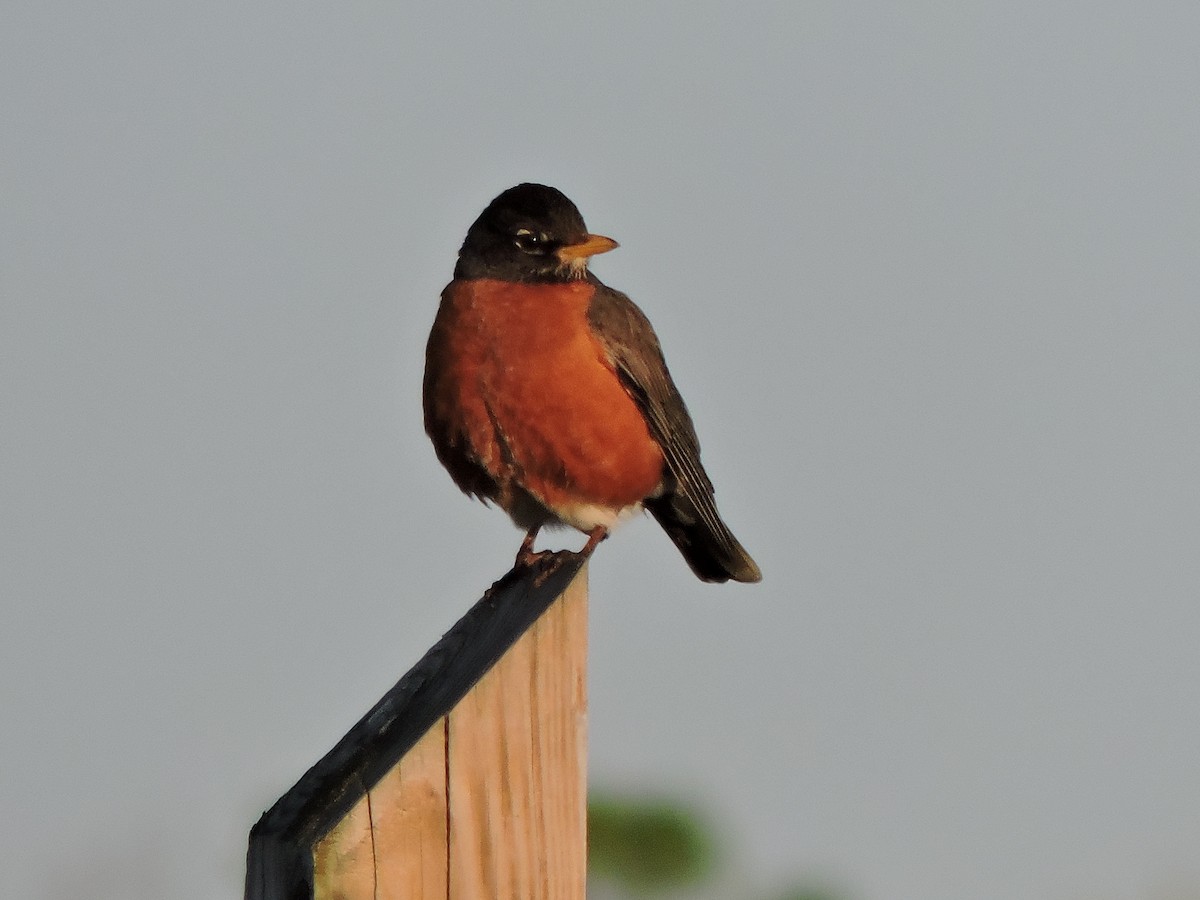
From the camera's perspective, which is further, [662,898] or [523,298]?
[662,898]

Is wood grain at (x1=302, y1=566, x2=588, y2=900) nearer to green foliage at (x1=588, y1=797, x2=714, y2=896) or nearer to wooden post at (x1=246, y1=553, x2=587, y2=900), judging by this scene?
wooden post at (x1=246, y1=553, x2=587, y2=900)

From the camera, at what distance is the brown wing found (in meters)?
5.85

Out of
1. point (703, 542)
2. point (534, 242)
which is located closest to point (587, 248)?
point (534, 242)

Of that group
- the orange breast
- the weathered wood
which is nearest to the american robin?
the orange breast

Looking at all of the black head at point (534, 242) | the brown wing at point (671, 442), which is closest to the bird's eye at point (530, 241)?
the black head at point (534, 242)

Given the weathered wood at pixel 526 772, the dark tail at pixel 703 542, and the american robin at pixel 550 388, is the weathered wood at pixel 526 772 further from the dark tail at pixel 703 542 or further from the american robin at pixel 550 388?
the dark tail at pixel 703 542

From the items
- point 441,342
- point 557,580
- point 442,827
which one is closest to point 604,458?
point 441,342

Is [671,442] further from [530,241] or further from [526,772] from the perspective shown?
[526,772]

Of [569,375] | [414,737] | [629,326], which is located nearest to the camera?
[414,737]

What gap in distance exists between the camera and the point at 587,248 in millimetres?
5984

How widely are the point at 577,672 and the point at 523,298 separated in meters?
3.38

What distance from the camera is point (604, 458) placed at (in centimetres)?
565

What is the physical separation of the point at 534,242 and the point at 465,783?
13.2ft

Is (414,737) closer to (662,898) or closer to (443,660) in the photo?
(443,660)
